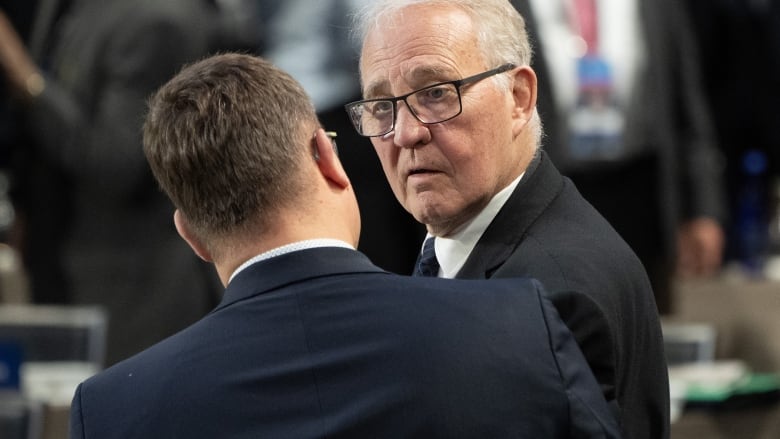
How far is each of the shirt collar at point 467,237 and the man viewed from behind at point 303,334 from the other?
1.13 feet

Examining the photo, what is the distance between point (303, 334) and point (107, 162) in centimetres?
269

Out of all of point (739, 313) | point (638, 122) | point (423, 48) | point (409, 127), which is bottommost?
point (739, 313)

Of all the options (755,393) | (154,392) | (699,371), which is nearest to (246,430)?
(154,392)

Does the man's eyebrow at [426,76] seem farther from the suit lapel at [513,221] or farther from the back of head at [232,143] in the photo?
the back of head at [232,143]

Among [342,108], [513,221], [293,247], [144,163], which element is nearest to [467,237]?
[513,221]

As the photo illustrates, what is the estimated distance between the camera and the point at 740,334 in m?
4.30

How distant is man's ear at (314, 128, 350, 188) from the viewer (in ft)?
5.86

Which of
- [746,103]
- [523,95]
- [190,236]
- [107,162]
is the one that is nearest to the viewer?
[190,236]

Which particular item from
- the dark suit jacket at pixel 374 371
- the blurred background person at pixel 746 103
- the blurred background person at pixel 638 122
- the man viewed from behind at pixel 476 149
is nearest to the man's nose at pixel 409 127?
the man viewed from behind at pixel 476 149

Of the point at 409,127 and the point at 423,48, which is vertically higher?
the point at 423,48

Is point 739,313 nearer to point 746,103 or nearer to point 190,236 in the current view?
point 746,103

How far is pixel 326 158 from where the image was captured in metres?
1.79

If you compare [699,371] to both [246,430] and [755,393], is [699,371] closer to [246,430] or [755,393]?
[755,393]

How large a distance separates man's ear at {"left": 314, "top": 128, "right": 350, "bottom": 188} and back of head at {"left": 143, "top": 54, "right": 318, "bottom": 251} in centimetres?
1
